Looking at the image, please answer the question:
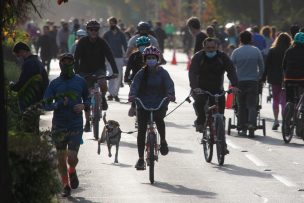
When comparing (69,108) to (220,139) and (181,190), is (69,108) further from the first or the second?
(220,139)

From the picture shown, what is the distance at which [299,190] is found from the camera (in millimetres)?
14266

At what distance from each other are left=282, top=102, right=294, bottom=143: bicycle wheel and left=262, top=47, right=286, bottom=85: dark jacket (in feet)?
6.07

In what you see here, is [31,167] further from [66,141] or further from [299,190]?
[299,190]

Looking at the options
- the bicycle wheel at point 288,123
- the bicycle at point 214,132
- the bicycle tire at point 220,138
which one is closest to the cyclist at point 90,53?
the bicycle wheel at point 288,123

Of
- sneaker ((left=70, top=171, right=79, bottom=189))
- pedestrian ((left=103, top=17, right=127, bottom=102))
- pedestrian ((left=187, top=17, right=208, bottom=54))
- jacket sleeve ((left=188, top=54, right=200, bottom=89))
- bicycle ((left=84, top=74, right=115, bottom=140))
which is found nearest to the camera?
sneaker ((left=70, top=171, right=79, bottom=189))

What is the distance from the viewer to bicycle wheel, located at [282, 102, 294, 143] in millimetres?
19609

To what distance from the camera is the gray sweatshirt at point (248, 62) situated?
20.5 metres

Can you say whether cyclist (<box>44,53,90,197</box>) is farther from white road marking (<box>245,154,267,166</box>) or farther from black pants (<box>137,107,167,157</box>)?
white road marking (<box>245,154,267,166</box>)

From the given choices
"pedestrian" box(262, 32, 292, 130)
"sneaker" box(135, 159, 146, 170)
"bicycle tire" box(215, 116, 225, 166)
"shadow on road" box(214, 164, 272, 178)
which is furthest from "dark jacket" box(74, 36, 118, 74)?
"sneaker" box(135, 159, 146, 170)

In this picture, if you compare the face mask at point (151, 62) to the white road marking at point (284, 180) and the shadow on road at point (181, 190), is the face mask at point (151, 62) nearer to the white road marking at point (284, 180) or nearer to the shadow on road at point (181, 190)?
the shadow on road at point (181, 190)

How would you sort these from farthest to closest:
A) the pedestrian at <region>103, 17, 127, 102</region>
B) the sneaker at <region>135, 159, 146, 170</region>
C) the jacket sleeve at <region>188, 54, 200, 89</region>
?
the pedestrian at <region>103, 17, 127, 102</region>, the jacket sleeve at <region>188, 54, 200, 89</region>, the sneaker at <region>135, 159, 146, 170</region>

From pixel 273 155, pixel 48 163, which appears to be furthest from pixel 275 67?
pixel 48 163

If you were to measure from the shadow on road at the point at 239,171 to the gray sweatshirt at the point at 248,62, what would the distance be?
392cm

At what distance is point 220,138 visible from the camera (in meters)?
16.7
